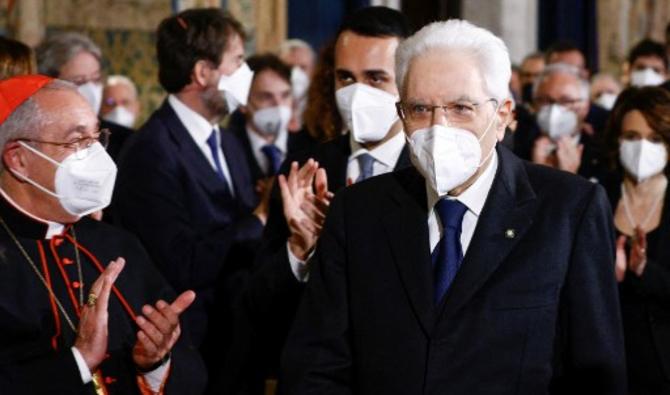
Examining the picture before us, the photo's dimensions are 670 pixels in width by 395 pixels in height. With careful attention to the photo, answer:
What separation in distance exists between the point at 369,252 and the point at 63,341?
1112 millimetres

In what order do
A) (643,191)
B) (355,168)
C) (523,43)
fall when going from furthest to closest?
(523,43)
(643,191)
(355,168)

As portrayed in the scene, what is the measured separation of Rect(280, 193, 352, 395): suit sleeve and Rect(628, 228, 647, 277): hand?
1772 mm

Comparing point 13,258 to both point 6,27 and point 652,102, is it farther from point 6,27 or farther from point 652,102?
point 6,27

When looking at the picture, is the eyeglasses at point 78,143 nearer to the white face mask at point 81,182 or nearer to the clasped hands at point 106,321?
the white face mask at point 81,182

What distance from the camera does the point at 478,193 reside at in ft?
11.5

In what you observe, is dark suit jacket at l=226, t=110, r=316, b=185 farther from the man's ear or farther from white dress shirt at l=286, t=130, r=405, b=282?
white dress shirt at l=286, t=130, r=405, b=282

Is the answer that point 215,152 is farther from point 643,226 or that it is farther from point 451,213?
point 451,213

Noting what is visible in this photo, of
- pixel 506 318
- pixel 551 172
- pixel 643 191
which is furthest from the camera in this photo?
pixel 643 191

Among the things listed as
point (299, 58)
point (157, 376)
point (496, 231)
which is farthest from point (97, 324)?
point (299, 58)

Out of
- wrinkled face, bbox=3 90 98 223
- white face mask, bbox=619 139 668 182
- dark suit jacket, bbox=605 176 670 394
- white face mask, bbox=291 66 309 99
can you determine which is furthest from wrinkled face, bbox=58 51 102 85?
dark suit jacket, bbox=605 176 670 394

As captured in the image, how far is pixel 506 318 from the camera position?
10.8 feet

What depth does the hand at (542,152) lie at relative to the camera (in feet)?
23.0

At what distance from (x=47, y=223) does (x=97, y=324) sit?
0.44 m

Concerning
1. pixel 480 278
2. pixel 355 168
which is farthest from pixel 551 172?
pixel 355 168
